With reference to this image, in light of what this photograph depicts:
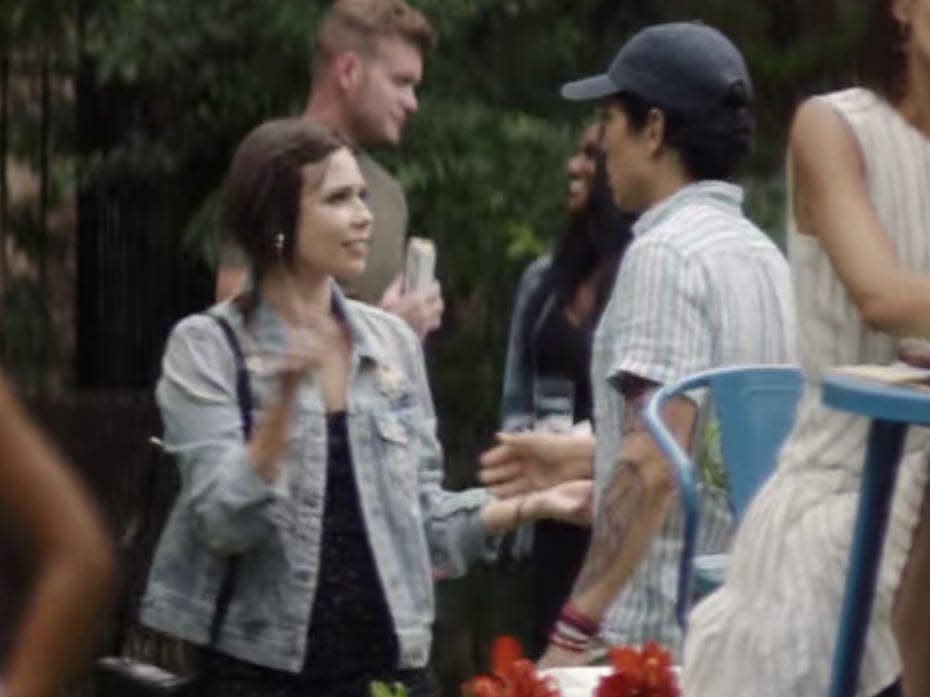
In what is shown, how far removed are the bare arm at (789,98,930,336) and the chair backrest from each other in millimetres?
904

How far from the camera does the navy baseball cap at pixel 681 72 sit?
626 cm

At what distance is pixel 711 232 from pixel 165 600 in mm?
1087

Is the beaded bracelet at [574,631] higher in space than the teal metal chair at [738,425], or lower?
lower

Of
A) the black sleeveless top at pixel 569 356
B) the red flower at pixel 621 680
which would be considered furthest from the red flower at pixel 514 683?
the black sleeveless top at pixel 569 356

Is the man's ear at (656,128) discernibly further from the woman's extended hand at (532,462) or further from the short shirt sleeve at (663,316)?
the woman's extended hand at (532,462)

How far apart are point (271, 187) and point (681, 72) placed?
0.72 m

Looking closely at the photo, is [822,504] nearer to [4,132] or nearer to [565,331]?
[565,331]

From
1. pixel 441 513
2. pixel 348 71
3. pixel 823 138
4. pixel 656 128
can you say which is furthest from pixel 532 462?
pixel 348 71

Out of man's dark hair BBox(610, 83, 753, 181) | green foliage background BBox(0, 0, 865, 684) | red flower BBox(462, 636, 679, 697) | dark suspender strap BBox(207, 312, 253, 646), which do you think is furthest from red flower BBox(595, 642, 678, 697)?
green foliage background BBox(0, 0, 865, 684)

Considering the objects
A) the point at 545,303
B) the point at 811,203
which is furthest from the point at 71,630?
the point at 545,303

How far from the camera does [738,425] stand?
573cm

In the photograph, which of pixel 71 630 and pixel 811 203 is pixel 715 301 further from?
pixel 71 630

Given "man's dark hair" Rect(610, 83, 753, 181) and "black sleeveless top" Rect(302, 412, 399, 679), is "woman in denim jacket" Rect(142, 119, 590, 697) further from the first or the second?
"man's dark hair" Rect(610, 83, 753, 181)

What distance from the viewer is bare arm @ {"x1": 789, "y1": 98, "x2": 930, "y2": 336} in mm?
4551
